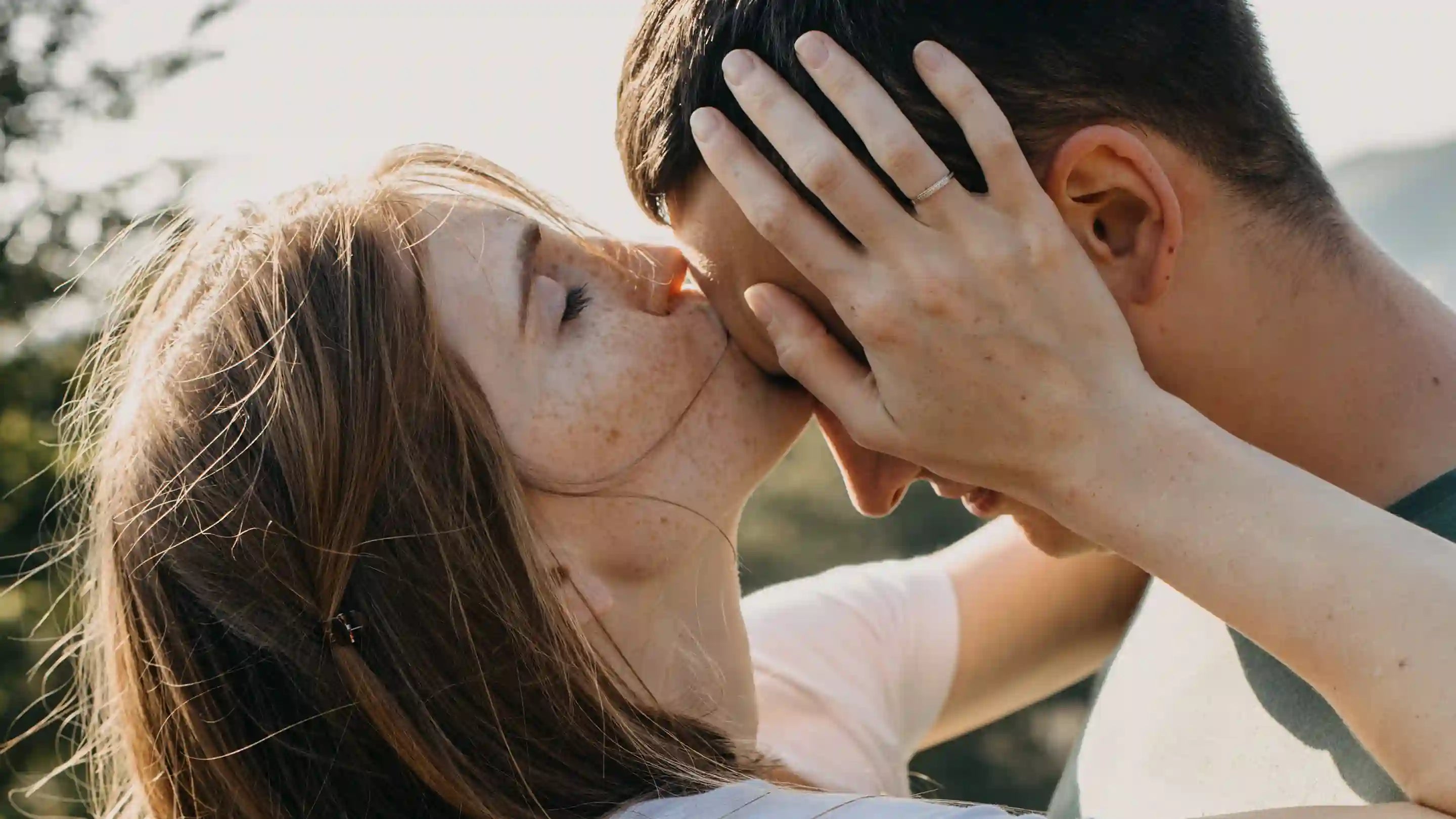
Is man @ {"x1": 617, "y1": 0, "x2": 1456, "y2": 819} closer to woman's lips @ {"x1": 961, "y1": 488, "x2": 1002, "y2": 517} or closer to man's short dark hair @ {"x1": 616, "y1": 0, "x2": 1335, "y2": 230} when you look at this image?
man's short dark hair @ {"x1": 616, "y1": 0, "x2": 1335, "y2": 230}

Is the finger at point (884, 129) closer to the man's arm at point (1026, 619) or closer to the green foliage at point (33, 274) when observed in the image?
the man's arm at point (1026, 619)

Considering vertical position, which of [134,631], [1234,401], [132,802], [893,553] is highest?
[1234,401]

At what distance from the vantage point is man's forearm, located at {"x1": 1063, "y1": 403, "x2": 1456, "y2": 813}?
152 cm

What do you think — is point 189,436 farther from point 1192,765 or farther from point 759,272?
point 1192,765

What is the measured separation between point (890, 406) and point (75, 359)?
260 inches

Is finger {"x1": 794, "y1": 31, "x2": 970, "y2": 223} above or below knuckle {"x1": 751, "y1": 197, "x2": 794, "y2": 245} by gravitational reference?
above

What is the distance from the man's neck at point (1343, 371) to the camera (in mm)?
2012

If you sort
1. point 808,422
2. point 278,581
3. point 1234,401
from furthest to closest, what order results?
1. point 808,422
2. point 1234,401
3. point 278,581

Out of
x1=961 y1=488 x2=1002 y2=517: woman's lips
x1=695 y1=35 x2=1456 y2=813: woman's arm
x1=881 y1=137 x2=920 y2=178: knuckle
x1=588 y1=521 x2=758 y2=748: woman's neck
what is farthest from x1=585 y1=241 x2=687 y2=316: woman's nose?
x1=961 y1=488 x2=1002 y2=517: woman's lips

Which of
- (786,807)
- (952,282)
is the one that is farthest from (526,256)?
(786,807)

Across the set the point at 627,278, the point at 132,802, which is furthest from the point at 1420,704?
the point at 132,802

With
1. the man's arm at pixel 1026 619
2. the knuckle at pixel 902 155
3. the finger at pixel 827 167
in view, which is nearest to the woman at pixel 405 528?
the finger at pixel 827 167

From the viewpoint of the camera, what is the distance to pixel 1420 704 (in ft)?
4.96

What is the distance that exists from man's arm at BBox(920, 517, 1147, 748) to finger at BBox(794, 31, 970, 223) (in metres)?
1.34
